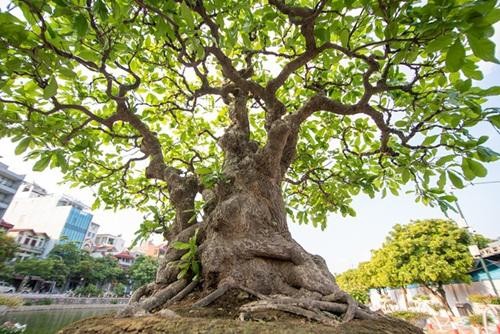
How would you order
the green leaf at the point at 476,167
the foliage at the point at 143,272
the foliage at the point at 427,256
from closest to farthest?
1. the green leaf at the point at 476,167
2. the foliage at the point at 427,256
3. the foliage at the point at 143,272

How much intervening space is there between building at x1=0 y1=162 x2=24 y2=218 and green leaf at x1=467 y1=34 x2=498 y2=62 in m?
34.1

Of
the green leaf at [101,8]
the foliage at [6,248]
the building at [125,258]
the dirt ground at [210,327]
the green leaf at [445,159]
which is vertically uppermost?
the building at [125,258]

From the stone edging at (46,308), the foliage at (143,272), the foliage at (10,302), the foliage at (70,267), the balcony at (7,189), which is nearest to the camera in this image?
the stone edging at (46,308)

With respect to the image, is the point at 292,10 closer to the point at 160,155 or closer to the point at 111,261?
the point at 160,155

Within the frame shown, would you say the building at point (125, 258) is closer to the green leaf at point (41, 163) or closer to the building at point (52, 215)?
the building at point (52, 215)

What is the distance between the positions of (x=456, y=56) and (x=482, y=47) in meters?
0.08

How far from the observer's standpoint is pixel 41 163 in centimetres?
150

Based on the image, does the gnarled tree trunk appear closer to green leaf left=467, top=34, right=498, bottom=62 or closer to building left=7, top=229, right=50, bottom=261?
green leaf left=467, top=34, right=498, bottom=62

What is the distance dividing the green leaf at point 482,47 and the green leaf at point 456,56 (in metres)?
0.03

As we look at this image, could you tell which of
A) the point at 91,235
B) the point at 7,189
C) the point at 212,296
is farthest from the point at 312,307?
the point at 91,235

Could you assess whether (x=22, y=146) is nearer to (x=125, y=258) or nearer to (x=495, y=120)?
(x=495, y=120)

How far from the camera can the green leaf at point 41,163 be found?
149cm

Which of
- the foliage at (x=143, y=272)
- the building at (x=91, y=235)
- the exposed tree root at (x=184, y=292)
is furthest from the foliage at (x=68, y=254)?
the exposed tree root at (x=184, y=292)

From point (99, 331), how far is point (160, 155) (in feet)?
6.90
